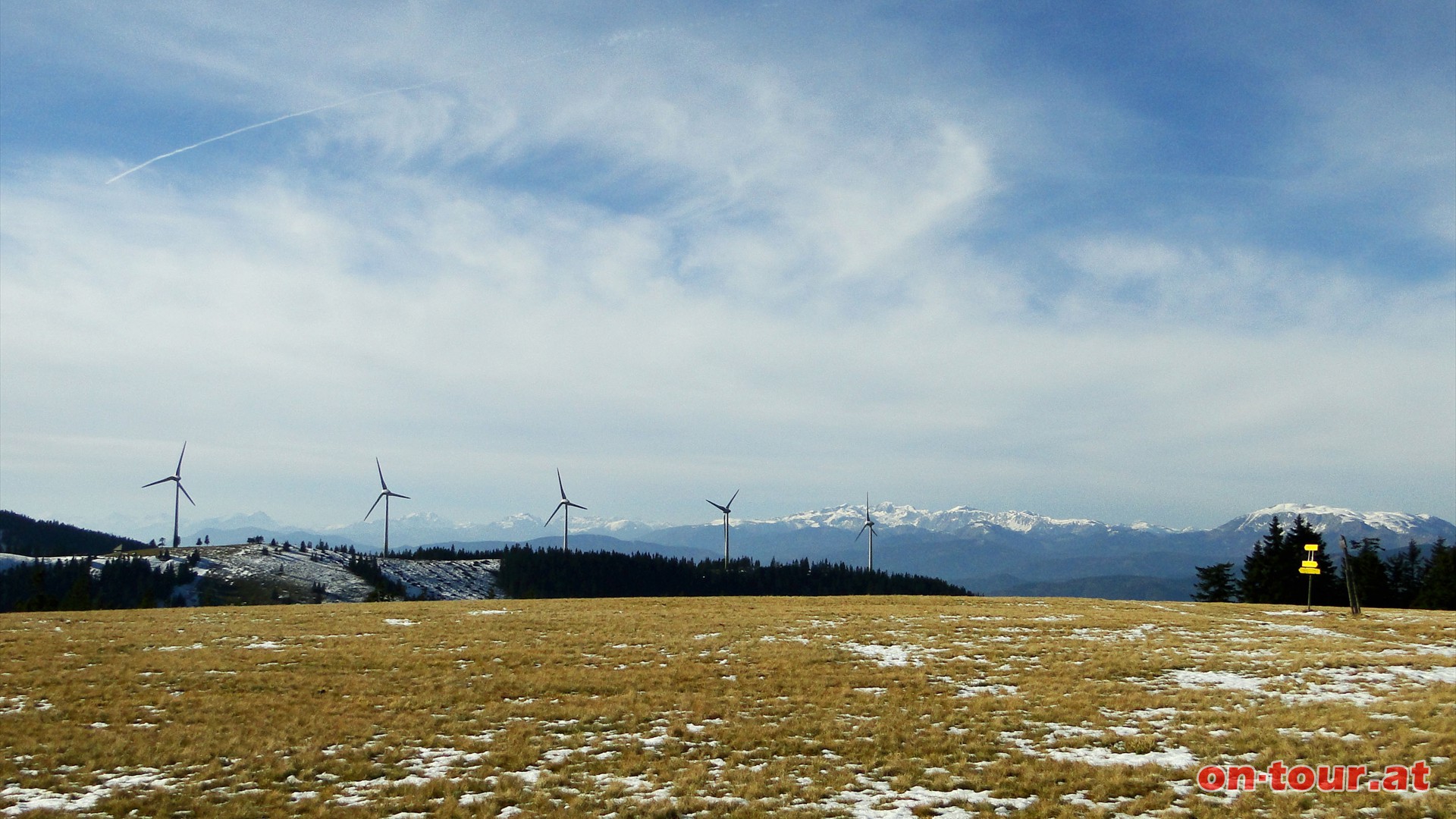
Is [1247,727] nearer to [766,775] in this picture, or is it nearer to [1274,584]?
[766,775]

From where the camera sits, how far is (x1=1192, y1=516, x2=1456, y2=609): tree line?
8038 centimetres

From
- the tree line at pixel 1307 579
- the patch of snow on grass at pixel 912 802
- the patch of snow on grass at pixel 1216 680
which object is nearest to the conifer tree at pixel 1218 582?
the tree line at pixel 1307 579

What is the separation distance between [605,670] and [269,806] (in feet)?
47.2

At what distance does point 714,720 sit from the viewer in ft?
67.8

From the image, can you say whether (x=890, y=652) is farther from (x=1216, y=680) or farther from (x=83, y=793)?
(x=83, y=793)

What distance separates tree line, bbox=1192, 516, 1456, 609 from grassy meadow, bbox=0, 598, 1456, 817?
5215 centimetres

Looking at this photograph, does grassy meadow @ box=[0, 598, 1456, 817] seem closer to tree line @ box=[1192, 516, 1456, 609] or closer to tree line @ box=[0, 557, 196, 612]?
tree line @ box=[1192, 516, 1456, 609]

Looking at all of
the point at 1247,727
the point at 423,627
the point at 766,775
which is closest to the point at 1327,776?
the point at 1247,727

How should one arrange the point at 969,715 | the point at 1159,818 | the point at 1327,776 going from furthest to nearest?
the point at 969,715 < the point at 1327,776 < the point at 1159,818

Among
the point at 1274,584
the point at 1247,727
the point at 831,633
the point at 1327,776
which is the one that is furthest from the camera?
the point at 1274,584

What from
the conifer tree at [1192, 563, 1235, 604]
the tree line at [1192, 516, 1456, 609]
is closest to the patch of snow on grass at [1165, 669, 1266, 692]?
the tree line at [1192, 516, 1456, 609]

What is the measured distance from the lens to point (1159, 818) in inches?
498

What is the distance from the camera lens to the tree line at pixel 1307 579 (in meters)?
80.4

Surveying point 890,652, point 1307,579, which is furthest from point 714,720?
point 1307,579
